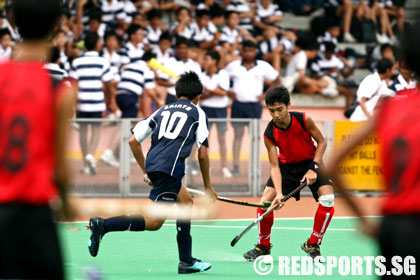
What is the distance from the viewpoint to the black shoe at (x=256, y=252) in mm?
8406

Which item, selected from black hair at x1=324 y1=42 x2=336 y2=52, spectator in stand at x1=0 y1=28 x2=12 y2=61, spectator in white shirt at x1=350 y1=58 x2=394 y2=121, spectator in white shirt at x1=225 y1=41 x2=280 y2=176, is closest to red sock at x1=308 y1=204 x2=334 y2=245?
spectator in white shirt at x1=350 y1=58 x2=394 y2=121

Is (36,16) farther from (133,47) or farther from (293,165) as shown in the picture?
(133,47)

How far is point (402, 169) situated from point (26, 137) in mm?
1613

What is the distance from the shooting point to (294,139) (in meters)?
8.43

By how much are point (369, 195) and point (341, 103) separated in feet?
15.1

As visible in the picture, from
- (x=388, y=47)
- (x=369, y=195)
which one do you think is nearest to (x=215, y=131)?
(x=369, y=195)

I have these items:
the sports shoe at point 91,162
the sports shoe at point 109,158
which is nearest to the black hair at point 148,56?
the sports shoe at point 109,158

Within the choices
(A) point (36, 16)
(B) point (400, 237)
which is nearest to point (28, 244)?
(A) point (36, 16)

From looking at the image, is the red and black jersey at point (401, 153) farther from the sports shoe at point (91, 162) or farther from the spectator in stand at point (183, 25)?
the spectator in stand at point (183, 25)

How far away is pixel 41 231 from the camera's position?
12.5 feet

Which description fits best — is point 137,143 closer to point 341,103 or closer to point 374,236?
point 374,236

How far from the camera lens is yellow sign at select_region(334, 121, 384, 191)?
13586mm

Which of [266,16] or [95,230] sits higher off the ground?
[95,230]

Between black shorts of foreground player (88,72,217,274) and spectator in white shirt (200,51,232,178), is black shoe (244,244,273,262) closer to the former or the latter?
black shorts of foreground player (88,72,217,274)
